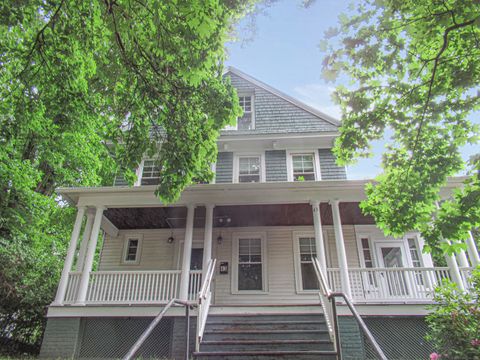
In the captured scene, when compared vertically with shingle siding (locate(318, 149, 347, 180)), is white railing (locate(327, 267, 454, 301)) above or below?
below

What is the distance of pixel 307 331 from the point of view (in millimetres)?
5871

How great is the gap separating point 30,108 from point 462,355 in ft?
27.1

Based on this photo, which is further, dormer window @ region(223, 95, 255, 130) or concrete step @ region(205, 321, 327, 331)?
dormer window @ region(223, 95, 255, 130)

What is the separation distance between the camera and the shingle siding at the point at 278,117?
11445 millimetres

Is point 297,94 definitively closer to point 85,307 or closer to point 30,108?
point 30,108

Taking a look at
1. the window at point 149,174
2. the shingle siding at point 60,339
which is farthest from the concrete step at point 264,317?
the window at point 149,174

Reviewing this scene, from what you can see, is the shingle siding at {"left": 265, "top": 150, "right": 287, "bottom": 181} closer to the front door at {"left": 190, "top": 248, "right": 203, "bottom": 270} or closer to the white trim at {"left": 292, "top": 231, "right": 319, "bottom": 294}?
A: the white trim at {"left": 292, "top": 231, "right": 319, "bottom": 294}

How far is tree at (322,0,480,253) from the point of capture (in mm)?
4469

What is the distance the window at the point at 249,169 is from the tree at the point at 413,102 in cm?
507

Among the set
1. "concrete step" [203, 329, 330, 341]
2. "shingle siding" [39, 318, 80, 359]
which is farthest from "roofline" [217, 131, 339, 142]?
"shingle siding" [39, 318, 80, 359]

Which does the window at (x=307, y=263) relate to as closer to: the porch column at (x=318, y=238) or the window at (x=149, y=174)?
the porch column at (x=318, y=238)

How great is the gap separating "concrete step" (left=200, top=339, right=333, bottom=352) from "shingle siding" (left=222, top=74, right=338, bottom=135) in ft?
23.8

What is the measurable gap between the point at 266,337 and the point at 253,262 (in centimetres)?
391

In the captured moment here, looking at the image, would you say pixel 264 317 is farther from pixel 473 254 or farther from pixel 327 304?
pixel 473 254
